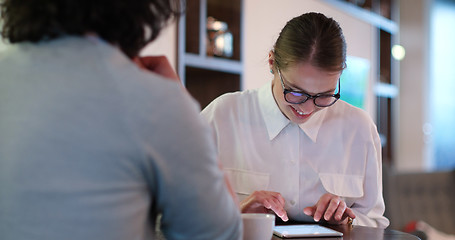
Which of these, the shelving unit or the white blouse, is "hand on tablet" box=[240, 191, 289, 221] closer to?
the white blouse

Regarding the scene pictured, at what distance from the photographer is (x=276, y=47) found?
1286mm

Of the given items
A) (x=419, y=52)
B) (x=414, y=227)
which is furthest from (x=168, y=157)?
(x=419, y=52)

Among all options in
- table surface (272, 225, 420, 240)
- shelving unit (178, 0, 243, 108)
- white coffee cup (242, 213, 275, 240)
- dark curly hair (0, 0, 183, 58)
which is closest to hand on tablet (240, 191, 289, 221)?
table surface (272, 225, 420, 240)

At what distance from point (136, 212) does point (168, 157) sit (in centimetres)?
9

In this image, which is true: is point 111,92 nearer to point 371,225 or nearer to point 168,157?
point 168,157

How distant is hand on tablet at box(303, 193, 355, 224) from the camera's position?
1218 mm

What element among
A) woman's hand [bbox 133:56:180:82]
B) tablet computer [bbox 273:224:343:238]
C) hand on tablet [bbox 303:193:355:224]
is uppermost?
woman's hand [bbox 133:56:180:82]

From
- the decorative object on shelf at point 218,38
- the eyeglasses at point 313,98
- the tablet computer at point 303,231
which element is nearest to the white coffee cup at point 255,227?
the tablet computer at point 303,231

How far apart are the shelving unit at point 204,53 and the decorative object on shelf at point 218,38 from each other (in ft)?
0.05

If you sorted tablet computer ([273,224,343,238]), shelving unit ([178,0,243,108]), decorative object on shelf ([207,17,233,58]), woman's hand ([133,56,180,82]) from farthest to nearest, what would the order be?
decorative object on shelf ([207,17,233,58])
shelving unit ([178,0,243,108])
tablet computer ([273,224,343,238])
woman's hand ([133,56,180,82])

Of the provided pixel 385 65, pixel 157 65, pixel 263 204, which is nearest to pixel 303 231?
pixel 263 204

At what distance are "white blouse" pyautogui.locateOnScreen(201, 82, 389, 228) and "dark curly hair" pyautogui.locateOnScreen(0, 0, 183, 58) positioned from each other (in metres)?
0.60

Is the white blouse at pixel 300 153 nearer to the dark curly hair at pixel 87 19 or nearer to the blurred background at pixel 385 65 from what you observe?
the blurred background at pixel 385 65

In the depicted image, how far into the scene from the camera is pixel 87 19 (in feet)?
2.30
